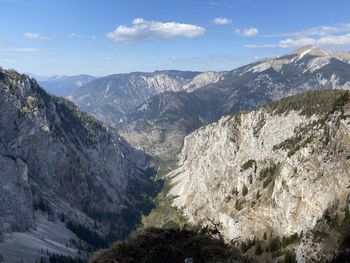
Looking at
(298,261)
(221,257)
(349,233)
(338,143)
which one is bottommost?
(298,261)

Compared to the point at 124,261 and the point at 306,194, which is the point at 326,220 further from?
the point at 124,261

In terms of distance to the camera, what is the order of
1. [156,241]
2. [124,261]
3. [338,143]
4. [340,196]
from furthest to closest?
[338,143]
[340,196]
[156,241]
[124,261]

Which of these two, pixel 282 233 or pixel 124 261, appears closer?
pixel 124 261

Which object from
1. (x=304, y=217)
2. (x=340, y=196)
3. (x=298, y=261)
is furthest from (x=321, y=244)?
(x=304, y=217)

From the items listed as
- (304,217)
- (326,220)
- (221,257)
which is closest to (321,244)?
(326,220)

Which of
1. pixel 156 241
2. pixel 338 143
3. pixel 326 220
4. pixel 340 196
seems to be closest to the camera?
pixel 156 241

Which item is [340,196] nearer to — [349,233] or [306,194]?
[306,194]

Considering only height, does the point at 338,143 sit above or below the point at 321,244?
above
